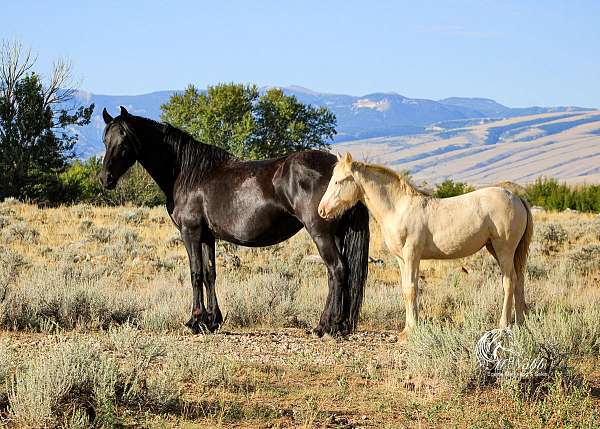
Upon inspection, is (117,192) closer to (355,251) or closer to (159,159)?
(159,159)

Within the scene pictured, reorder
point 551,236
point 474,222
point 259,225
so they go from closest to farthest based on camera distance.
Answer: point 474,222, point 259,225, point 551,236

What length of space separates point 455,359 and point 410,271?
4.32 ft

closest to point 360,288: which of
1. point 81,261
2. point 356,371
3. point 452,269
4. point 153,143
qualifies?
point 356,371

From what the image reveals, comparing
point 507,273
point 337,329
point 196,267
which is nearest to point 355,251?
point 337,329

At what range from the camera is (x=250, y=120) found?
1547 inches

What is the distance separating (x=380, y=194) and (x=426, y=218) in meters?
0.51

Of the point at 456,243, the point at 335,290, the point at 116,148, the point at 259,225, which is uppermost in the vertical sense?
the point at 116,148

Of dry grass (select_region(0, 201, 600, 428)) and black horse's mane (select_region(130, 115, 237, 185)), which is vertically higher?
black horse's mane (select_region(130, 115, 237, 185))

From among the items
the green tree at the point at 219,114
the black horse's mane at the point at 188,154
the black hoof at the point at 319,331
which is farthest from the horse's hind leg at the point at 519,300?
the green tree at the point at 219,114

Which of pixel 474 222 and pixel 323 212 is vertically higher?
pixel 323 212

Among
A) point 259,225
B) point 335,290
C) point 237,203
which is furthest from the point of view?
point 237,203

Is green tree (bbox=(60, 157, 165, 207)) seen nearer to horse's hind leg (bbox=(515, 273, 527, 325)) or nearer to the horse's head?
the horse's head

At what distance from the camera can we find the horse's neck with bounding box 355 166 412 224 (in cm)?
859

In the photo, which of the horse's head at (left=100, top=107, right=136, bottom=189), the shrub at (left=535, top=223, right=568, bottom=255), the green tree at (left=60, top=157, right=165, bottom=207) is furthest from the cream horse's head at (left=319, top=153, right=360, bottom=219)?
the green tree at (left=60, top=157, right=165, bottom=207)
